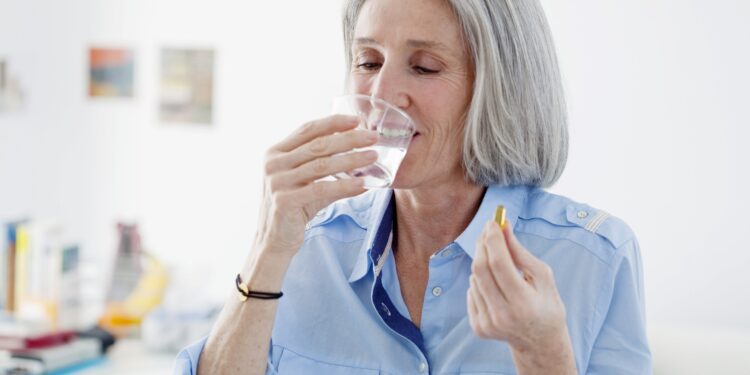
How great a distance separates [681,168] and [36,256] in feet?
5.35

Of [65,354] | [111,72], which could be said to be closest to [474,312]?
[65,354]

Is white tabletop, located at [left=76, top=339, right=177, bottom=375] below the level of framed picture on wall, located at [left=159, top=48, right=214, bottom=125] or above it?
below

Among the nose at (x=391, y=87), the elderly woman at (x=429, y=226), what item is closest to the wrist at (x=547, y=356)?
the elderly woman at (x=429, y=226)

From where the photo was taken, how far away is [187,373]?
1415 mm

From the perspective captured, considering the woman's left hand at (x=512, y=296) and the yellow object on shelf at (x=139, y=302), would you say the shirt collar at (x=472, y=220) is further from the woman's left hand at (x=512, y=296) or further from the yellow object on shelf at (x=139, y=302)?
the yellow object on shelf at (x=139, y=302)

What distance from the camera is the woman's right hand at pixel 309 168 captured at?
3.87ft

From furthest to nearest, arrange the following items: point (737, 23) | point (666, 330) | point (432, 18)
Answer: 1. point (737, 23)
2. point (666, 330)
3. point (432, 18)

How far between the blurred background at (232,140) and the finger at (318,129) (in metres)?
0.61

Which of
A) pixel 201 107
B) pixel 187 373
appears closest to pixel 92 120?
pixel 201 107

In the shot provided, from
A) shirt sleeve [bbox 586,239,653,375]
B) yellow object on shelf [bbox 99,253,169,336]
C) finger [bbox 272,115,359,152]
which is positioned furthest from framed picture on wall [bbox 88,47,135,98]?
shirt sleeve [bbox 586,239,653,375]

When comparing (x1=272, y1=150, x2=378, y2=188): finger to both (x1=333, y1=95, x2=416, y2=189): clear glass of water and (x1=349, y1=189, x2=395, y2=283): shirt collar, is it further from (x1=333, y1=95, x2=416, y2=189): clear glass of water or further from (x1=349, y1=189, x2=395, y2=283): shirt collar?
(x1=349, y1=189, x2=395, y2=283): shirt collar

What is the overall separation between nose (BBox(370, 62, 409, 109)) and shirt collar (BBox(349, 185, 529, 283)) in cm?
23

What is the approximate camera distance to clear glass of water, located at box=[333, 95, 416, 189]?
1.22 m

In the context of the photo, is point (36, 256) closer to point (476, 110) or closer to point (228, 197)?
point (228, 197)
